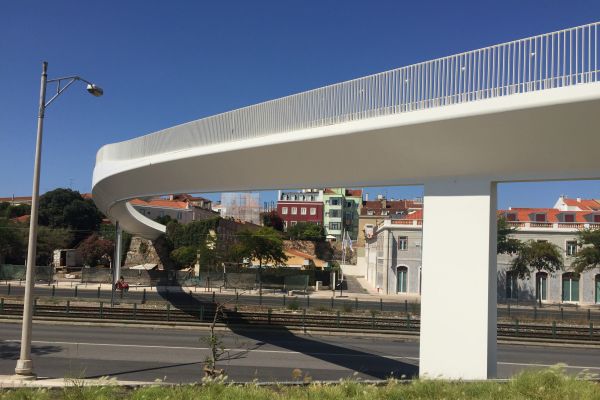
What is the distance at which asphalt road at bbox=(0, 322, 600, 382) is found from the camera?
14953 mm

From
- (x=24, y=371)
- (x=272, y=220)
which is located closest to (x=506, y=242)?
(x=24, y=371)

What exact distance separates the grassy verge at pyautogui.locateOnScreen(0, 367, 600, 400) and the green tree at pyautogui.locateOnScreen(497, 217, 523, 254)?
→ 107 ft

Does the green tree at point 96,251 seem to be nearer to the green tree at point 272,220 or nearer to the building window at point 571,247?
the green tree at point 272,220

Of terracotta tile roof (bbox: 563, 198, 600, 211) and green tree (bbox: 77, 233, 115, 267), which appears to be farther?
terracotta tile roof (bbox: 563, 198, 600, 211)

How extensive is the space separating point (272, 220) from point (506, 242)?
172 feet

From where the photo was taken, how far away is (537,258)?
3822 cm

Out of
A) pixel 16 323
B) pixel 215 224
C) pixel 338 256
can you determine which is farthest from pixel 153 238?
pixel 16 323

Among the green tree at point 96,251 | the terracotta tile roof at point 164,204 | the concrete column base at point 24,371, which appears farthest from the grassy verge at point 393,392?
the terracotta tile roof at point 164,204

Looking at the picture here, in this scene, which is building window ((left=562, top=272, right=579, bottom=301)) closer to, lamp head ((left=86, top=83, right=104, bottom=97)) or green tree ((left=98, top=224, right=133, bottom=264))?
lamp head ((left=86, top=83, right=104, bottom=97))

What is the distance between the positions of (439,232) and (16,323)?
2106 centimetres

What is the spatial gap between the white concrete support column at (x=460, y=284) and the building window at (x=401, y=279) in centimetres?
3266

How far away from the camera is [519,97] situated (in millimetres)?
8562

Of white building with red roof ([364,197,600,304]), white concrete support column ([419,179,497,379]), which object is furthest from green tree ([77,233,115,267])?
white concrete support column ([419,179,497,379])

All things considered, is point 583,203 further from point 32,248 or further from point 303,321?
point 32,248
